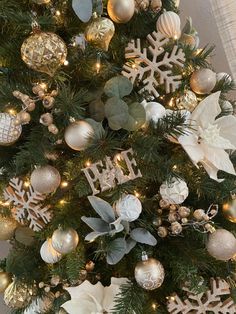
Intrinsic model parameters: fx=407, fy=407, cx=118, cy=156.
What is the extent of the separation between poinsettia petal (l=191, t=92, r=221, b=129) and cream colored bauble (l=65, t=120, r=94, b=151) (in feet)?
0.63

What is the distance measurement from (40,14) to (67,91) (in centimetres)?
18

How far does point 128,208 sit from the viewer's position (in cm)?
65

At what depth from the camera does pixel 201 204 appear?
791mm

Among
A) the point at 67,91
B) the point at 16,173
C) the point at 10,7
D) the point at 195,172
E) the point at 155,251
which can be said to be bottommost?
the point at 155,251

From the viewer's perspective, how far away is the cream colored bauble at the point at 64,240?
2.26 feet

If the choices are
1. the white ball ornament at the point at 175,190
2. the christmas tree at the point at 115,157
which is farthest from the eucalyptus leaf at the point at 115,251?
the white ball ornament at the point at 175,190

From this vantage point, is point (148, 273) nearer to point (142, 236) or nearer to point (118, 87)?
point (142, 236)

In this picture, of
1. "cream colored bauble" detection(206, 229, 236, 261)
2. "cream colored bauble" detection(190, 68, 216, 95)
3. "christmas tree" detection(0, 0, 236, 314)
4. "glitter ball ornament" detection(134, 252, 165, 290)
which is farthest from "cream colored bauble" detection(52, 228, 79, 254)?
"cream colored bauble" detection(190, 68, 216, 95)

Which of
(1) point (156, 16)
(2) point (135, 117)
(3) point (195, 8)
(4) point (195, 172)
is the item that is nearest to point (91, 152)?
(2) point (135, 117)

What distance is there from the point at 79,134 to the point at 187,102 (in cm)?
22

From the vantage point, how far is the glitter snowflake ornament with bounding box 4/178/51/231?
0.72m

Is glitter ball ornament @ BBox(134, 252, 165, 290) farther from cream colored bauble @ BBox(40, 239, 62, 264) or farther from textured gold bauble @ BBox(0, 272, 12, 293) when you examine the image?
textured gold bauble @ BBox(0, 272, 12, 293)

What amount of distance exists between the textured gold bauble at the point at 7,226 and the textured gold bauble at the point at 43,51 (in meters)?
0.33

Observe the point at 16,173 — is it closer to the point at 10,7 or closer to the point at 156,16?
the point at 10,7
